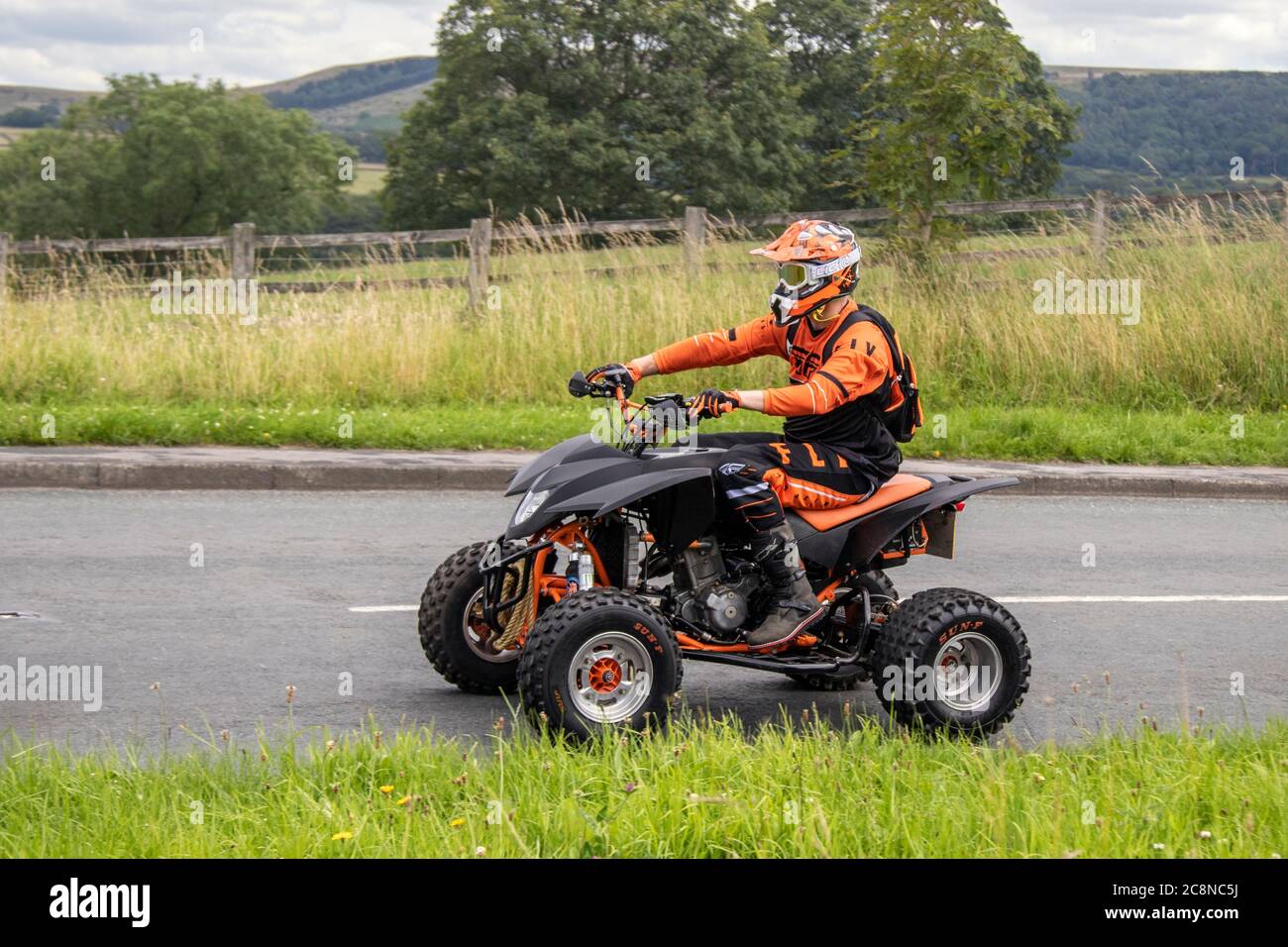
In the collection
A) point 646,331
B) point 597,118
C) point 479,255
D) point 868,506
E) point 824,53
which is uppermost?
point 824,53

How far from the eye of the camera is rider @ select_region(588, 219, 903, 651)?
5.70 metres

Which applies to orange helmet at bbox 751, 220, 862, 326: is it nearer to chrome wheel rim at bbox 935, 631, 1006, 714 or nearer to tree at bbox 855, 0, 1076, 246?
chrome wheel rim at bbox 935, 631, 1006, 714

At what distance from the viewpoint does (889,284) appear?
53.4 ft

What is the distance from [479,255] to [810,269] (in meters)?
12.3

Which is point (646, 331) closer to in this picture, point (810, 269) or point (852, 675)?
point (852, 675)

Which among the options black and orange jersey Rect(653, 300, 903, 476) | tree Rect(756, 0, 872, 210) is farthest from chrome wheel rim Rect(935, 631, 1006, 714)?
tree Rect(756, 0, 872, 210)

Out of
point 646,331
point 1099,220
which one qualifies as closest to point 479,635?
point 646,331

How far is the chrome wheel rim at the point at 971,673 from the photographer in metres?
5.81

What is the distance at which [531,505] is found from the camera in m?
5.64

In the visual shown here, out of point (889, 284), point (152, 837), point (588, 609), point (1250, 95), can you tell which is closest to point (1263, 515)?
point (889, 284)

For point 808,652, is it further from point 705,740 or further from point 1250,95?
point 1250,95

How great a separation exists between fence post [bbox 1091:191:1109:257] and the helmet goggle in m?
11.5

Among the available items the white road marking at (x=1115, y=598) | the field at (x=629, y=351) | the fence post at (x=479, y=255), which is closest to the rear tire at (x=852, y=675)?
the white road marking at (x=1115, y=598)
